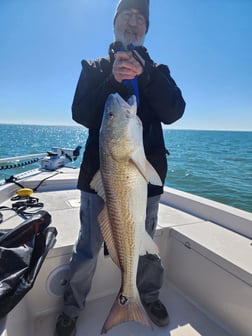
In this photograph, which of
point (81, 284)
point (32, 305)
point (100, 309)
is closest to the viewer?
point (81, 284)

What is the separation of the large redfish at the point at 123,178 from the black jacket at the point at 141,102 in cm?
30

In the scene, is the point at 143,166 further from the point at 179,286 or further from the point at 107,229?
the point at 179,286

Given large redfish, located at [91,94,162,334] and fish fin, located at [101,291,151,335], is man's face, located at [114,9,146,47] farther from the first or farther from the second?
fish fin, located at [101,291,151,335]

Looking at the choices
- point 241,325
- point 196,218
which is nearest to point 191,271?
point 241,325

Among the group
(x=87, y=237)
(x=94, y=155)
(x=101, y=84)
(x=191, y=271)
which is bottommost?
(x=191, y=271)

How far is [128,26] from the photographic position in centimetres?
153

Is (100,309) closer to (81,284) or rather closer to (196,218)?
(81,284)

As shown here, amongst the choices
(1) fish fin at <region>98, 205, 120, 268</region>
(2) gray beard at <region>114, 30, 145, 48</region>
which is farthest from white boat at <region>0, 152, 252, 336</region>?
(2) gray beard at <region>114, 30, 145, 48</region>

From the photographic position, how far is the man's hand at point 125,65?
42.9 inches

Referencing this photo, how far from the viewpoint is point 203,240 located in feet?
6.73

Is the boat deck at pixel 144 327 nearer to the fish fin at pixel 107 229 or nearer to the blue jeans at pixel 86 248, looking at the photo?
the blue jeans at pixel 86 248

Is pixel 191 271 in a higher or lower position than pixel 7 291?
lower

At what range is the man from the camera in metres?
1.36

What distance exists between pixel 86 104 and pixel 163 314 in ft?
5.85
